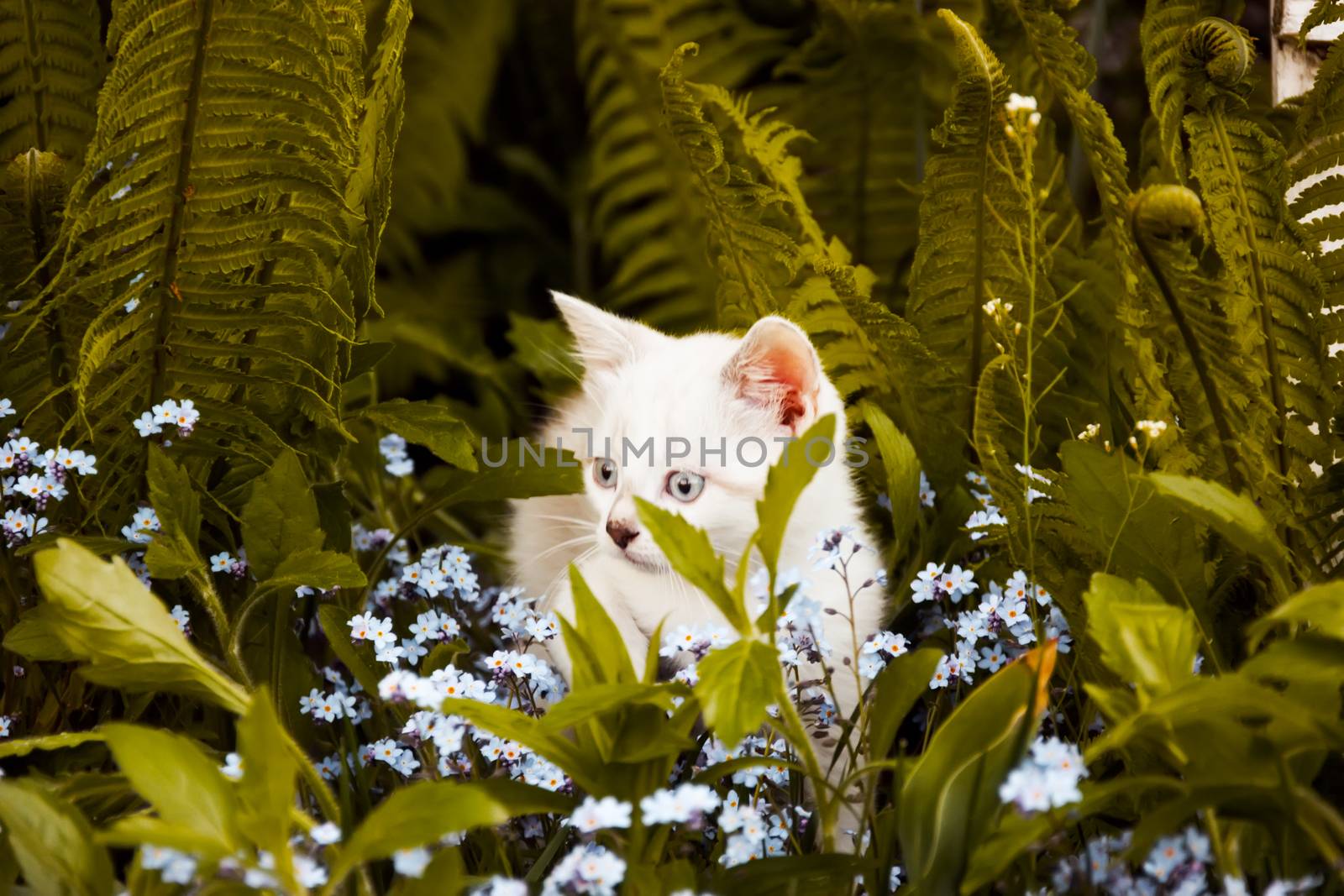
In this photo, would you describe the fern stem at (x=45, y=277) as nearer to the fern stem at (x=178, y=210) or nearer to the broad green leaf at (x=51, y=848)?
the fern stem at (x=178, y=210)

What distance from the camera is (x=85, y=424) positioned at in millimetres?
1382

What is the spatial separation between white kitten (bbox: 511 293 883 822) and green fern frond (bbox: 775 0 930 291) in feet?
1.86

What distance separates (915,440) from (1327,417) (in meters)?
0.52

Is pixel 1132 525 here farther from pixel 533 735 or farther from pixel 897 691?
pixel 533 735

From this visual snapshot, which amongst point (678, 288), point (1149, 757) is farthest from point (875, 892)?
point (678, 288)

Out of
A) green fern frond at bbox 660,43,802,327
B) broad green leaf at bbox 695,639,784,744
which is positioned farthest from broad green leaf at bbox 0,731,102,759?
green fern frond at bbox 660,43,802,327

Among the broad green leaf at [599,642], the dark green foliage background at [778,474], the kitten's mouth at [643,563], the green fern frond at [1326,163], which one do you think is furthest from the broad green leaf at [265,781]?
the green fern frond at [1326,163]

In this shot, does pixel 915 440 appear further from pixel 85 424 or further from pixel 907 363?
pixel 85 424

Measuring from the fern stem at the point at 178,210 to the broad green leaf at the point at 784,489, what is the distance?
771 mm

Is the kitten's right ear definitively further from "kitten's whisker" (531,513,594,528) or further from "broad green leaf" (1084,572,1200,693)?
"broad green leaf" (1084,572,1200,693)

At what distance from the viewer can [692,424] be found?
164 cm

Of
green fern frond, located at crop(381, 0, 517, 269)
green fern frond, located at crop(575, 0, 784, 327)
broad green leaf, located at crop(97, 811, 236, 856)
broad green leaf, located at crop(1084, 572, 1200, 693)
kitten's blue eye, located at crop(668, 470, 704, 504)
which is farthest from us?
green fern frond, located at crop(381, 0, 517, 269)

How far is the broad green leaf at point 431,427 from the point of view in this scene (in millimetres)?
1417

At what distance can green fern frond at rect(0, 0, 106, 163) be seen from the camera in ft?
5.37
